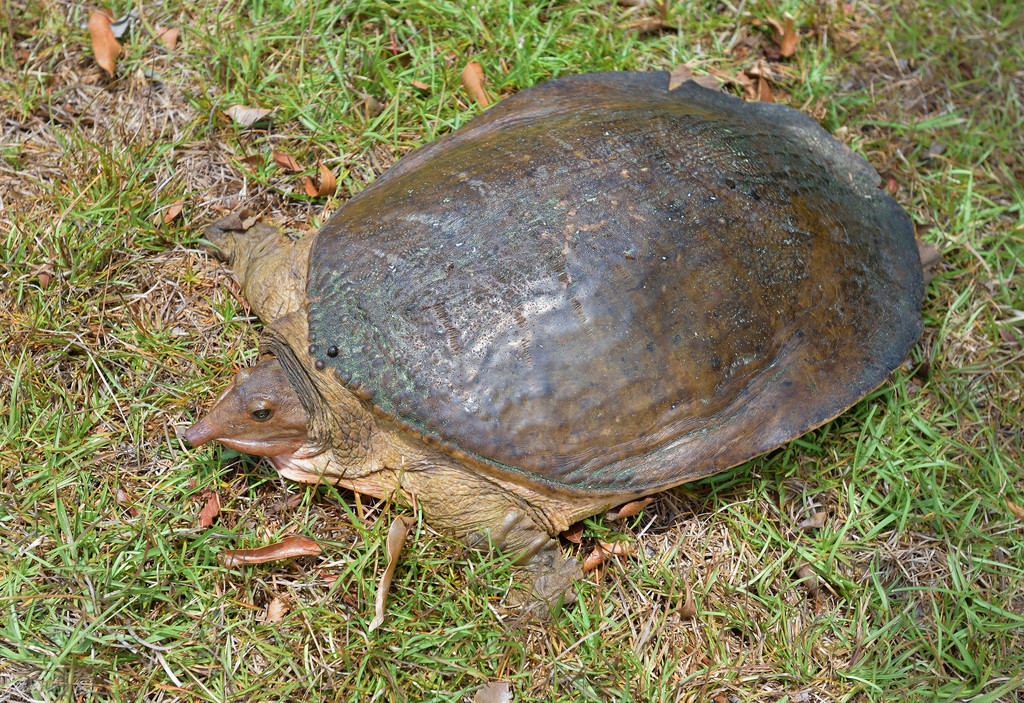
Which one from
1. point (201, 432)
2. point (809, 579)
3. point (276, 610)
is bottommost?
point (809, 579)

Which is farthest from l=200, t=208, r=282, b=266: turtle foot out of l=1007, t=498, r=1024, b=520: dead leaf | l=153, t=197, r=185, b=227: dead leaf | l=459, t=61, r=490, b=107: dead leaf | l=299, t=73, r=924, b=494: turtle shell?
l=1007, t=498, r=1024, b=520: dead leaf

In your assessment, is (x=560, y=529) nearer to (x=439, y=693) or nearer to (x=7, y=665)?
(x=439, y=693)

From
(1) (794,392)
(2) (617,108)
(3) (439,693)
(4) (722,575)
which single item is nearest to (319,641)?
(3) (439,693)

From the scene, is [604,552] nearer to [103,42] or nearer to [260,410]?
[260,410]

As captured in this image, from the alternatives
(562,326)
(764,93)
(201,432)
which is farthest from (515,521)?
(764,93)

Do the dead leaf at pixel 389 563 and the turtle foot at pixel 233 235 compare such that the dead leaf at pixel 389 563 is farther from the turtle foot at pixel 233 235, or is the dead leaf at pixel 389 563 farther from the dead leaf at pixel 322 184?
the dead leaf at pixel 322 184

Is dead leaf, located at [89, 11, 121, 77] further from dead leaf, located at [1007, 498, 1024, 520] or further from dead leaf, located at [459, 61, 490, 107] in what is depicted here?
dead leaf, located at [1007, 498, 1024, 520]

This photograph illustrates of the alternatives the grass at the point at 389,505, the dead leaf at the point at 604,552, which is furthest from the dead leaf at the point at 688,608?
the dead leaf at the point at 604,552
